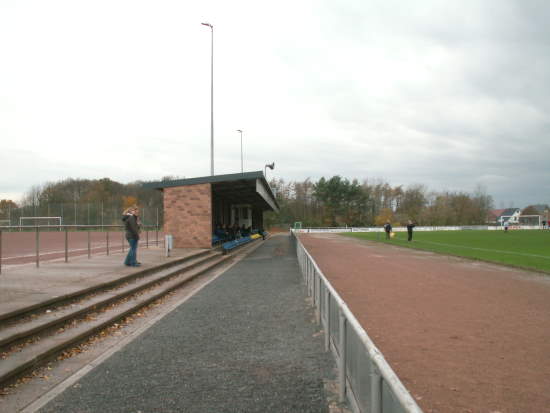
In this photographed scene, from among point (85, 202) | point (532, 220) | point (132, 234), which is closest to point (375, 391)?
point (132, 234)

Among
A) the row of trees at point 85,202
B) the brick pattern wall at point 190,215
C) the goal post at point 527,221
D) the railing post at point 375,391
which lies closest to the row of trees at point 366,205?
the goal post at point 527,221

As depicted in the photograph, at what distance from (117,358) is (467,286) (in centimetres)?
808

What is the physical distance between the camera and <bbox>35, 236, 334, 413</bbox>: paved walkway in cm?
356

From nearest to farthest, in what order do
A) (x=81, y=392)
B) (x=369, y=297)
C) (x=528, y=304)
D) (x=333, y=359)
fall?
(x=81, y=392) → (x=333, y=359) → (x=528, y=304) → (x=369, y=297)

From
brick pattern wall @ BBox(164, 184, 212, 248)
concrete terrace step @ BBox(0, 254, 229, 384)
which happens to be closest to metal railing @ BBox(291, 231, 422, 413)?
concrete terrace step @ BBox(0, 254, 229, 384)

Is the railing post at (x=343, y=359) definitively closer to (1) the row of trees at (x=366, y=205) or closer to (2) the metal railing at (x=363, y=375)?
(2) the metal railing at (x=363, y=375)

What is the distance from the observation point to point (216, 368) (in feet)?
14.5

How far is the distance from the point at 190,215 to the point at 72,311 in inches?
485

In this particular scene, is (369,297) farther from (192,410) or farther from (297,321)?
(192,410)

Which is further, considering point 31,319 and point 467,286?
point 467,286

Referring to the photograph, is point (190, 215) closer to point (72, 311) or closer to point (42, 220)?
point (72, 311)

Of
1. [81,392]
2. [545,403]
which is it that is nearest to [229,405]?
[81,392]

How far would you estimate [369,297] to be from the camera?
866 cm

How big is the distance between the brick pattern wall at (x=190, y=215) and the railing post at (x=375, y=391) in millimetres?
16308
